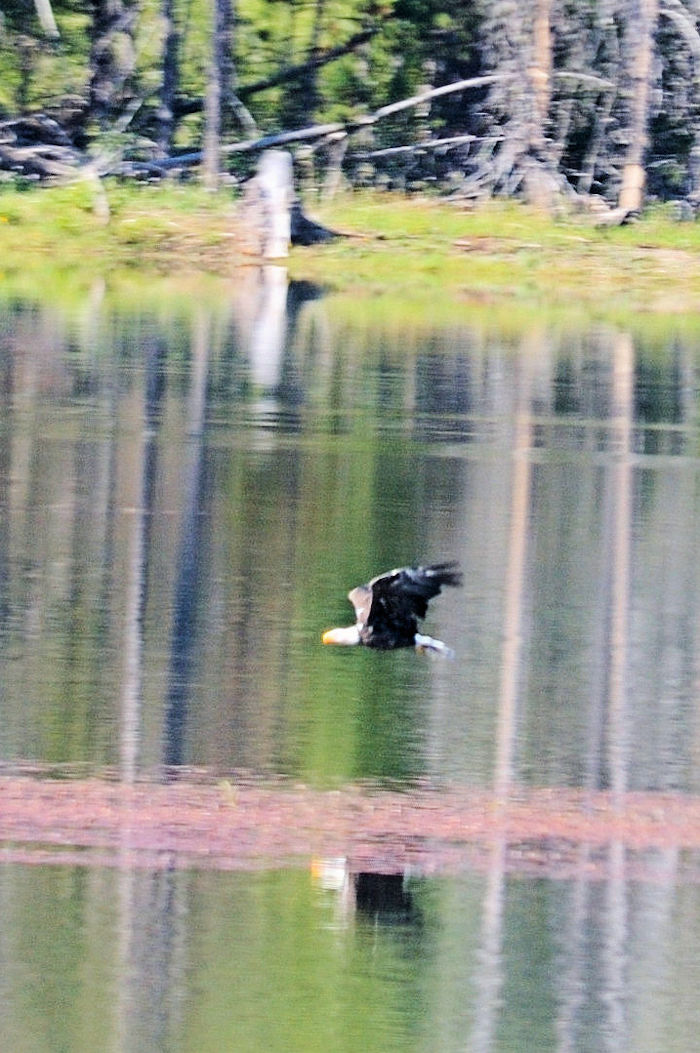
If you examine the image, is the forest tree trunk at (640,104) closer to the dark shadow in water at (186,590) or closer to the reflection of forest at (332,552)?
the reflection of forest at (332,552)

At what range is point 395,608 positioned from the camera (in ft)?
24.6

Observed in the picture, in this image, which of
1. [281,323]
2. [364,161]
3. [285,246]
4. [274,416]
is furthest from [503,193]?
[274,416]

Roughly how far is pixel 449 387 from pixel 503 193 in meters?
14.5

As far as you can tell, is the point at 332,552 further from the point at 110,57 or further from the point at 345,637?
the point at 110,57

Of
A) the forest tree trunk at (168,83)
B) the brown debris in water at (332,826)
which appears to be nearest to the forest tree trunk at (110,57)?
the forest tree trunk at (168,83)

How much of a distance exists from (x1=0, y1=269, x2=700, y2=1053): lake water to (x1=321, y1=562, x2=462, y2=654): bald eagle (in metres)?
0.29

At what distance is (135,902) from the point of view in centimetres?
574

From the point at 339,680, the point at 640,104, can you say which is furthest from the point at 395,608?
the point at 640,104

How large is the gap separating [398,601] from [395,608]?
4 centimetres

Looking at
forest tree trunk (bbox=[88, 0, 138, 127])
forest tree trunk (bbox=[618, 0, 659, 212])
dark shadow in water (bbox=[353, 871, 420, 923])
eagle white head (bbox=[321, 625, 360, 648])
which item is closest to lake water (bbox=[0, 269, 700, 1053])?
dark shadow in water (bbox=[353, 871, 420, 923])

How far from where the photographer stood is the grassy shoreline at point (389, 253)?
25.3 meters

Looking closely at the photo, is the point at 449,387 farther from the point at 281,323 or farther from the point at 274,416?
the point at 281,323

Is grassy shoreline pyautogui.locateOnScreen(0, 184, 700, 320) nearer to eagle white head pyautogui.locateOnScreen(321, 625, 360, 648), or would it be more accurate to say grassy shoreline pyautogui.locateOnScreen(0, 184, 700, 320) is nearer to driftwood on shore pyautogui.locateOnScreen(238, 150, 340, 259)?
driftwood on shore pyautogui.locateOnScreen(238, 150, 340, 259)

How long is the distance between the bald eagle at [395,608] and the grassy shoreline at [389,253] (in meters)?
16.7
